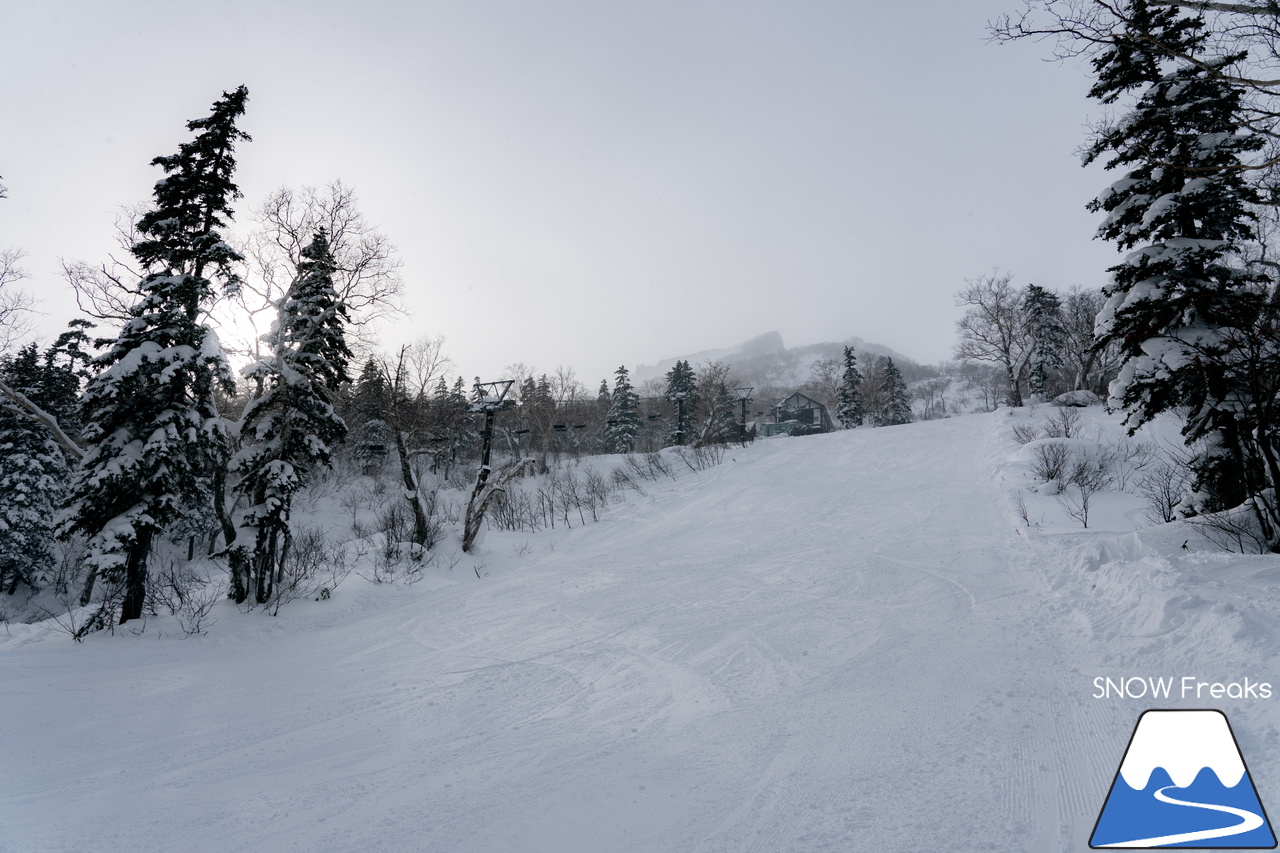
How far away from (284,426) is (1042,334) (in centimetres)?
5027

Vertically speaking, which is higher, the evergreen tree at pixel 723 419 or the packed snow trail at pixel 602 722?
the evergreen tree at pixel 723 419

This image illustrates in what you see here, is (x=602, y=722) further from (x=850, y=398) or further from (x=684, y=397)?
(x=850, y=398)

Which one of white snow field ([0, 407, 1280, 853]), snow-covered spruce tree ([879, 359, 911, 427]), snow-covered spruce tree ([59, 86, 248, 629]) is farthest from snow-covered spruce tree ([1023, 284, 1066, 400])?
snow-covered spruce tree ([59, 86, 248, 629])

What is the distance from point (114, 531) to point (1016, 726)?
12.7m

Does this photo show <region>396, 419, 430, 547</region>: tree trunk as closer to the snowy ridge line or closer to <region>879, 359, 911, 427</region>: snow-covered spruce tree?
the snowy ridge line

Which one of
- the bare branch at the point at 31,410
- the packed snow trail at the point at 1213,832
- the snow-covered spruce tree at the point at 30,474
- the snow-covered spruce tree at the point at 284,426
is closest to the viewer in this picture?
the packed snow trail at the point at 1213,832

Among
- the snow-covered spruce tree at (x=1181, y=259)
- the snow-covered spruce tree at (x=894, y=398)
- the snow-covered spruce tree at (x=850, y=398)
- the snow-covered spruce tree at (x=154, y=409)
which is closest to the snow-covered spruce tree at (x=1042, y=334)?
the snow-covered spruce tree at (x=894, y=398)

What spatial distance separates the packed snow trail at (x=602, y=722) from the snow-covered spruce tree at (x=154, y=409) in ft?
6.80

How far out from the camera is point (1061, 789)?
3.10 m

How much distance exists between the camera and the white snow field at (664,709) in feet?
10.2

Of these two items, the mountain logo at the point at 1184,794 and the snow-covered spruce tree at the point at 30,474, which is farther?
the snow-covered spruce tree at the point at 30,474

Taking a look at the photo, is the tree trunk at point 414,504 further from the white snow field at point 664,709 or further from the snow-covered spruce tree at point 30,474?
the snow-covered spruce tree at point 30,474

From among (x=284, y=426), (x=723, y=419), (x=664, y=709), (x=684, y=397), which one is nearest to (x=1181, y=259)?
(x=664, y=709)

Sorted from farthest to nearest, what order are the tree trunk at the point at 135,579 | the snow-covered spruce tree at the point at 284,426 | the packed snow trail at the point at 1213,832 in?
the snow-covered spruce tree at the point at 284,426 → the tree trunk at the point at 135,579 → the packed snow trail at the point at 1213,832
